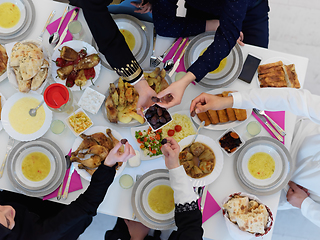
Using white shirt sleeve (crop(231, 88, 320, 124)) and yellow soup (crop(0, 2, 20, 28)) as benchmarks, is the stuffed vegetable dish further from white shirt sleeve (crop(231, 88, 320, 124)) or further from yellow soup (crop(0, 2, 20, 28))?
yellow soup (crop(0, 2, 20, 28))

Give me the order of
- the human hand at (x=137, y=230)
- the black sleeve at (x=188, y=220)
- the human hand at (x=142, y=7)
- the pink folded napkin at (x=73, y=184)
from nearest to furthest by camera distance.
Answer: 1. the black sleeve at (x=188, y=220)
2. the pink folded napkin at (x=73, y=184)
3. the human hand at (x=142, y=7)
4. the human hand at (x=137, y=230)

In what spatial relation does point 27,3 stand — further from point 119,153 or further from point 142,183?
point 142,183

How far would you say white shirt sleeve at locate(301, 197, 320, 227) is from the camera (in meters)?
1.58

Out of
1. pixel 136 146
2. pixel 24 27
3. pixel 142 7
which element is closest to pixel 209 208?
pixel 136 146

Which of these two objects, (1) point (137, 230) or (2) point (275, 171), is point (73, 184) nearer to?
(1) point (137, 230)

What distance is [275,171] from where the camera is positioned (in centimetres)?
153

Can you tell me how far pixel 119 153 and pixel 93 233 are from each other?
1.60 meters

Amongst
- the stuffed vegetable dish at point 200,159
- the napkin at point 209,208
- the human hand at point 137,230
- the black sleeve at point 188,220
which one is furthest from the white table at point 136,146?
the human hand at point 137,230

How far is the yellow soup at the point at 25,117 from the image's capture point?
155cm

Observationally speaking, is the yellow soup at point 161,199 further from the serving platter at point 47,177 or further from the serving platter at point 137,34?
the serving platter at point 137,34

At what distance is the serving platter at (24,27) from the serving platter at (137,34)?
0.47 m

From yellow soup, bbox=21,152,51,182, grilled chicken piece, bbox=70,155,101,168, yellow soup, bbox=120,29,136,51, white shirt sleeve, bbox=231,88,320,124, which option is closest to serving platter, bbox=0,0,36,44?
yellow soup, bbox=120,29,136,51

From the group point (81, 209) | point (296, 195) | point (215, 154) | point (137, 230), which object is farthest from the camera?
point (137, 230)

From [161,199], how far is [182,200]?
222 millimetres
